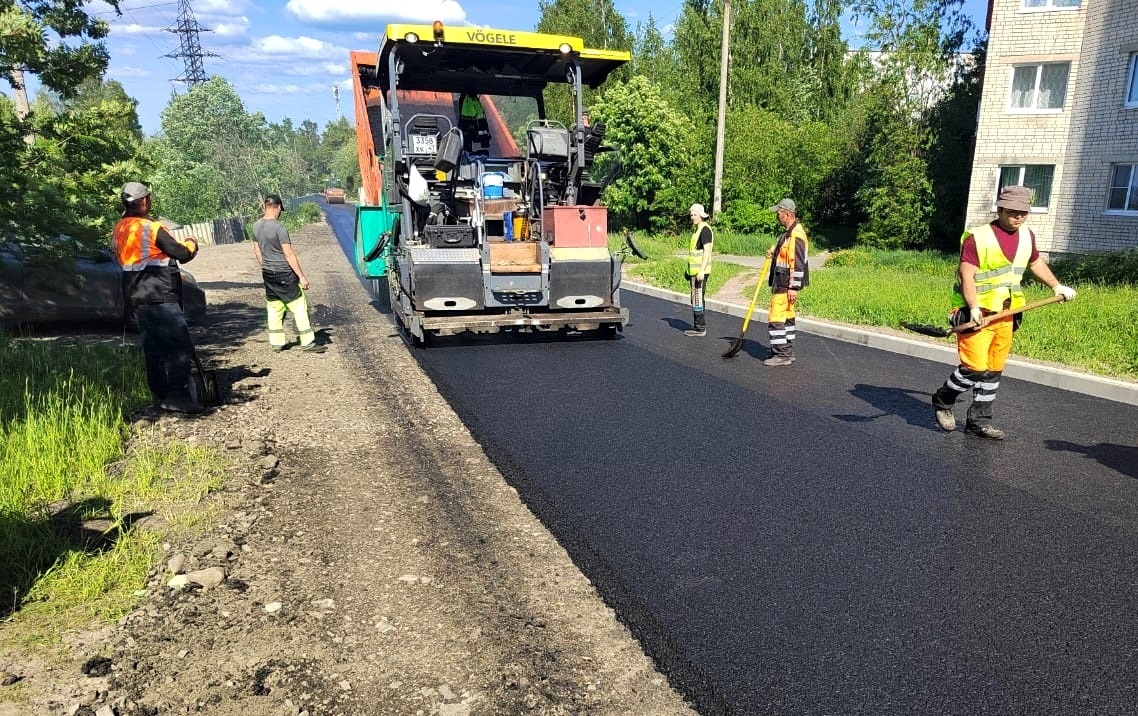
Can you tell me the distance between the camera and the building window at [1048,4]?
688 inches

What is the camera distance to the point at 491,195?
341 inches

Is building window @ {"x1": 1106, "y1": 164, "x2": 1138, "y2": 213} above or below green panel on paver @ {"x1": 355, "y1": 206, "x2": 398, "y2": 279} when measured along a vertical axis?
above

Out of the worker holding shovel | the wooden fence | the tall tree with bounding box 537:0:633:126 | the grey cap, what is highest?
the tall tree with bounding box 537:0:633:126

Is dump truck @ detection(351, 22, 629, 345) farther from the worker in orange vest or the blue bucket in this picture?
the worker in orange vest

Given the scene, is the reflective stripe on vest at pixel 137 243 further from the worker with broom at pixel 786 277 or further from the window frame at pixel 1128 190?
the window frame at pixel 1128 190

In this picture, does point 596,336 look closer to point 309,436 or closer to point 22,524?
point 309,436

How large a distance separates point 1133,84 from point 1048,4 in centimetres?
299

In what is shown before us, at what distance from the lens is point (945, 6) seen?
20766 mm

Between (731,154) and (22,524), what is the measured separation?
76.8ft

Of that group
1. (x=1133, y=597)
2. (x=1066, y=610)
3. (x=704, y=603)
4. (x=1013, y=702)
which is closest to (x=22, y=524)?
(x=704, y=603)

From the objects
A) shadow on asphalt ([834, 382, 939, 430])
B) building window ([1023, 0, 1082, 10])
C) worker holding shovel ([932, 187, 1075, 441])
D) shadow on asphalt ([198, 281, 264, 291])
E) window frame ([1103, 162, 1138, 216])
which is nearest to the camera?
worker holding shovel ([932, 187, 1075, 441])

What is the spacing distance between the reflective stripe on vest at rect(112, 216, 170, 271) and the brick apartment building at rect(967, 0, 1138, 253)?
1870cm

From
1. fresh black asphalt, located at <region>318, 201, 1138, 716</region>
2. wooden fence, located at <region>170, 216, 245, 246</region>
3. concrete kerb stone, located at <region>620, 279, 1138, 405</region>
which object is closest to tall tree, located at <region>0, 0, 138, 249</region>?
fresh black asphalt, located at <region>318, 201, 1138, 716</region>

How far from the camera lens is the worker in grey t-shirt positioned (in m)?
7.47
